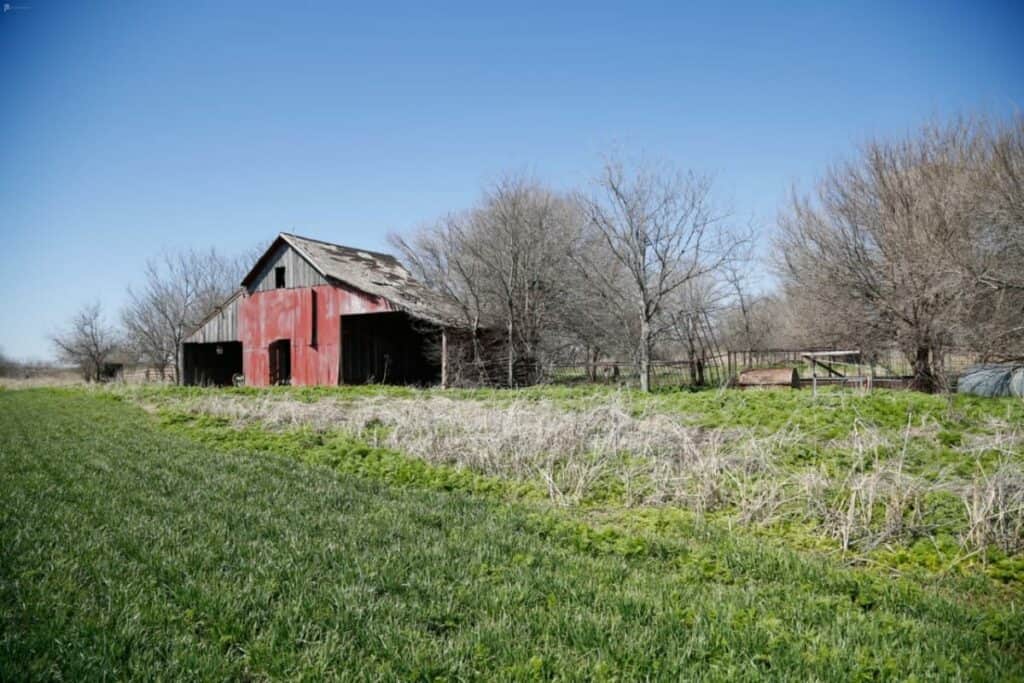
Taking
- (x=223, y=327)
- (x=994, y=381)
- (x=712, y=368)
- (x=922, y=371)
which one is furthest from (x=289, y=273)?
(x=994, y=381)

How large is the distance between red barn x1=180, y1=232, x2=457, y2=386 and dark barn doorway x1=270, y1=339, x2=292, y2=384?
5 cm

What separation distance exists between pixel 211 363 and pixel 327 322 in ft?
35.4

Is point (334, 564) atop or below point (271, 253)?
below

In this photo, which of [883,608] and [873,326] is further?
[873,326]

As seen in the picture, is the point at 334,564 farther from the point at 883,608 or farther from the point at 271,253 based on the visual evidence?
the point at 271,253

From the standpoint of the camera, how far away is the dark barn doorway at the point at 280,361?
2716 cm

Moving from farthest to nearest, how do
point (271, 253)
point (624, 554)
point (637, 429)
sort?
point (271, 253), point (637, 429), point (624, 554)

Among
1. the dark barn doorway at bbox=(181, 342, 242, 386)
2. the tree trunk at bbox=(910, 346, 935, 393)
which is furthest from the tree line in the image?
the dark barn doorway at bbox=(181, 342, 242, 386)

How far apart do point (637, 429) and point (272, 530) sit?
5.92 m

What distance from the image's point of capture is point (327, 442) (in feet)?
35.8

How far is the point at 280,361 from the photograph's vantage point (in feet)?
90.8

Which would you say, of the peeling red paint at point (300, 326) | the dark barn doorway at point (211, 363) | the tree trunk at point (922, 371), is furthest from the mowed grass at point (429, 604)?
Result: the dark barn doorway at point (211, 363)

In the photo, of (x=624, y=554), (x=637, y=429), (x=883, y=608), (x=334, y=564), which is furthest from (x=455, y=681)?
(x=637, y=429)

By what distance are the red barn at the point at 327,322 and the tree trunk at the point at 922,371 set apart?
1690 centimetres
